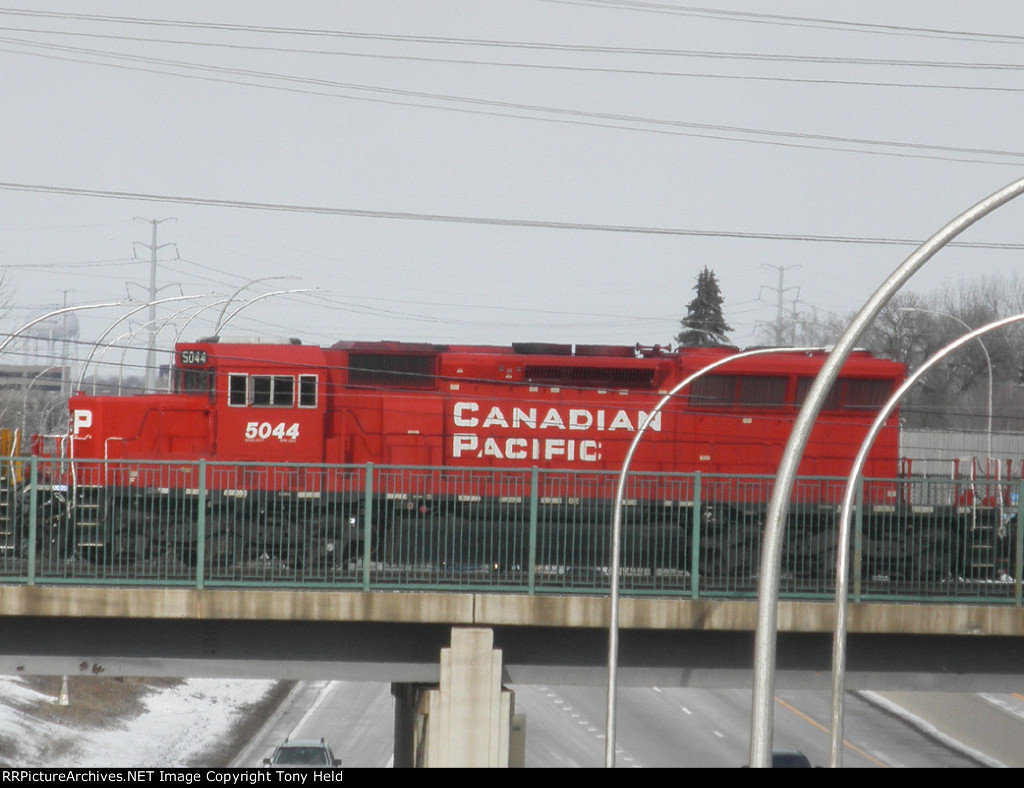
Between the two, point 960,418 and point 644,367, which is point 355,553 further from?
point 960,418

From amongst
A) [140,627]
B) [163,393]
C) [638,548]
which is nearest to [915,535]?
[638,548]

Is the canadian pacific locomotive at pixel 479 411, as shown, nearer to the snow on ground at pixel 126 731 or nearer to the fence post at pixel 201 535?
the fence post at pixel 201 535

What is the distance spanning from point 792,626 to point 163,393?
14.1m

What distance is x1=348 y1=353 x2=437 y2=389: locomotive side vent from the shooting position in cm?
2503

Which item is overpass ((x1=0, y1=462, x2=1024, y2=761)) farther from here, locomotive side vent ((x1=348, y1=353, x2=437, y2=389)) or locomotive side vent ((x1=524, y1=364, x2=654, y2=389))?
locomotive side vent ((x1=524, y1=364, x2=654, y2=389))

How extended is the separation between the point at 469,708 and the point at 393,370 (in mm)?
10350

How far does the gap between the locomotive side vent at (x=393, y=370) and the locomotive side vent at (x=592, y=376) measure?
2.04 m

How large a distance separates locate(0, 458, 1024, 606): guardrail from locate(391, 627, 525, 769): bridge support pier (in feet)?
3.99

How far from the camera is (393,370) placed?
25219 mm

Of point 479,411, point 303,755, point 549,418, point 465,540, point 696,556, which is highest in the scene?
point 479,411

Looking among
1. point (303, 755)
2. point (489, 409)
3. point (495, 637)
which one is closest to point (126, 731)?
point (303, 755)

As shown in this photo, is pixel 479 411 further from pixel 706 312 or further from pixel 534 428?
pixel 706 312

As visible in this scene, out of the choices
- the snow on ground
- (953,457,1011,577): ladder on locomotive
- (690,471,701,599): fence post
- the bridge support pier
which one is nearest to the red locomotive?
(953,457,1011,577): ladder on locomotive
